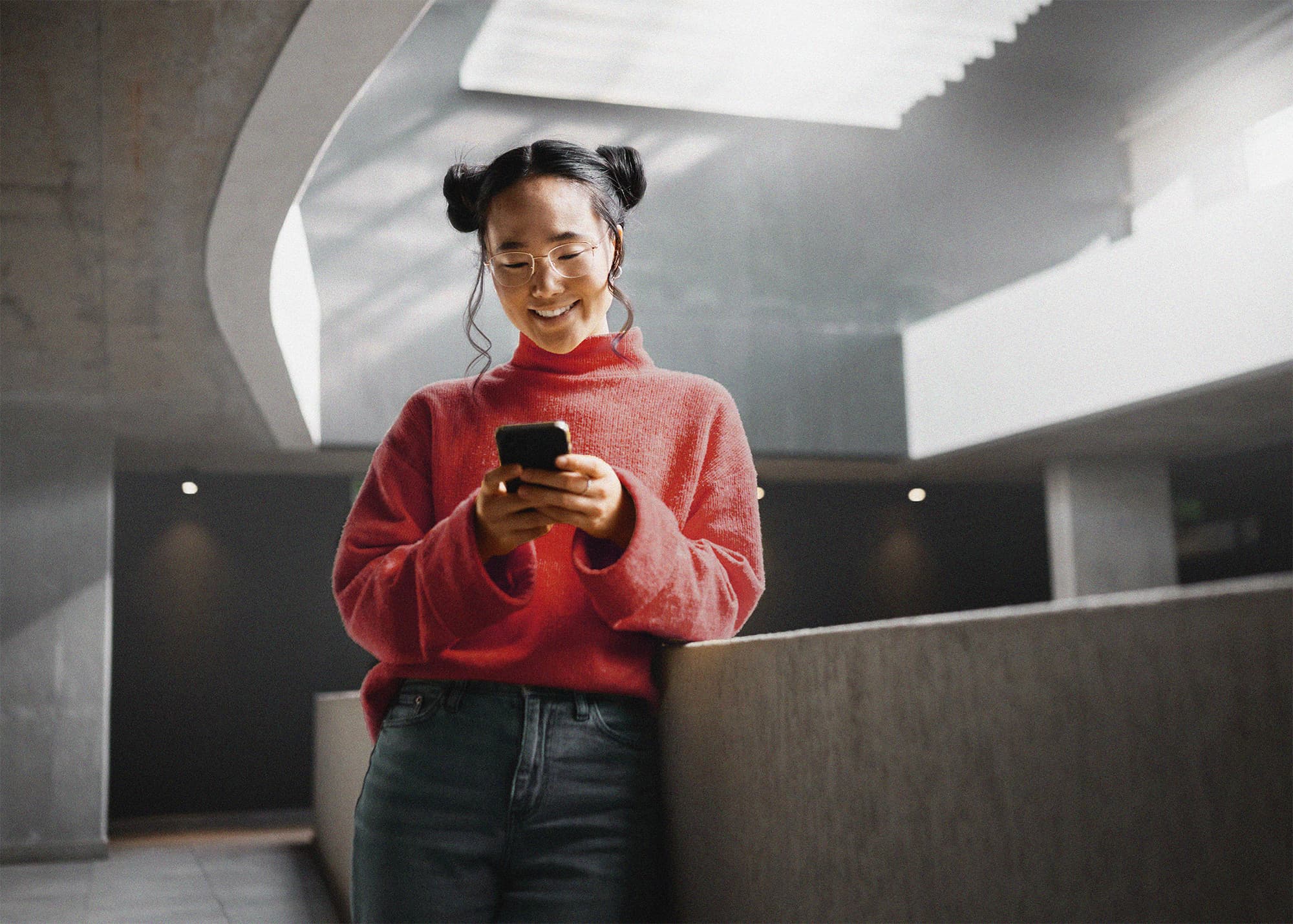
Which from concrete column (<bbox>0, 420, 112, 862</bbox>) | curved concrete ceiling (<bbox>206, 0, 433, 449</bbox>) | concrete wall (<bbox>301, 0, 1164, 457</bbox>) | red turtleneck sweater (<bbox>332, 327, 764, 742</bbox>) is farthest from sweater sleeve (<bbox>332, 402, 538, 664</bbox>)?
concrete column (<bbox>0, 420, 112, 862</bbox>)

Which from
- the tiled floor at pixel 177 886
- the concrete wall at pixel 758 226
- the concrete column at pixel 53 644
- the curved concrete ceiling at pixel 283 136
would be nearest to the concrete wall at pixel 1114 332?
the concrete wall at pixel 758 226

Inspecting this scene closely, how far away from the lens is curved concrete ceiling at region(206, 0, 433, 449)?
3150 mm

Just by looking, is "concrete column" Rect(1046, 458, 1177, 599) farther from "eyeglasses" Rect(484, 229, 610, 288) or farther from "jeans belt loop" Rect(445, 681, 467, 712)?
"jeans belt loop" Rect(445, 681, 467, 712)

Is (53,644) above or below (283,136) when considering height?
below

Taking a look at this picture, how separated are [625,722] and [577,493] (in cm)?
25

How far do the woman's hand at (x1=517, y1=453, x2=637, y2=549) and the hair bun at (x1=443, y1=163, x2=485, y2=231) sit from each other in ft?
1.23

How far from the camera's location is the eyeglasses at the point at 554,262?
4.02 ft

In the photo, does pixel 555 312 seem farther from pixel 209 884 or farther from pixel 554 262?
pixel 209 884

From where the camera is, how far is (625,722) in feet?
3.84

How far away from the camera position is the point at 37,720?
788 centimetres

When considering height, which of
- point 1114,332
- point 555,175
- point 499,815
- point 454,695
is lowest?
point 499,815

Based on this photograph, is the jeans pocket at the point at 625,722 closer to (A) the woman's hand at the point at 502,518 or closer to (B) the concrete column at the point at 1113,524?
(A) the woman's hand at the point at 502,518

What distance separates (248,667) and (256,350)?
4.91 meters

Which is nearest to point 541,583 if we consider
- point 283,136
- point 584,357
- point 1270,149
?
point 584,357
